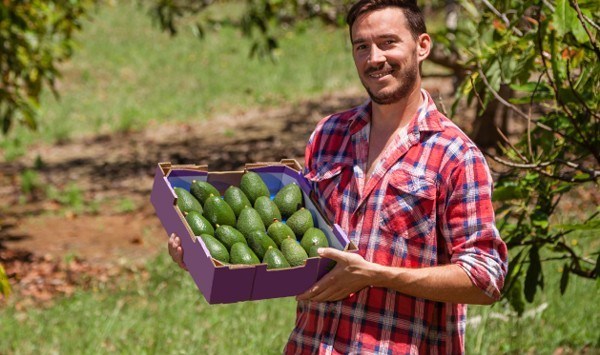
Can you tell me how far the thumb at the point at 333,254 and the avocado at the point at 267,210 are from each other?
0.29 metres

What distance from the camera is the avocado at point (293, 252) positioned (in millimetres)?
2229

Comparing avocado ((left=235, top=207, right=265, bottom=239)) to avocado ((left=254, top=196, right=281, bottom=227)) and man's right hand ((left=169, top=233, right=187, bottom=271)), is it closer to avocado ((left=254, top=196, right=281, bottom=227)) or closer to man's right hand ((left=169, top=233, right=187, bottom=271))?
avocado ((left=254, top=196, right=281, bottom=227))

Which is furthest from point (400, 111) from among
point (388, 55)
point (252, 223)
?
point (252, 223)

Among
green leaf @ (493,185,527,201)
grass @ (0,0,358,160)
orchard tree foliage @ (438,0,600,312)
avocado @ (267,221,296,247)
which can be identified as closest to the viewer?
avocado @ (267,221,296,247)

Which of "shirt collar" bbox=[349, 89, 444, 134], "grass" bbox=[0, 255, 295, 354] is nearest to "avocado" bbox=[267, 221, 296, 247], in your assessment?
"shirt collar" bbox=[349, 89, 444, 134]

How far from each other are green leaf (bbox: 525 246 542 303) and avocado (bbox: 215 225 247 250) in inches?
57.6

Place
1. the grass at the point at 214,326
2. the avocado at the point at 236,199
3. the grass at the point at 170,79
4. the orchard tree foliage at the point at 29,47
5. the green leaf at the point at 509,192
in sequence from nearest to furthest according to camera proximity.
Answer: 1. the avocado at the point at 236,199
2. the green leaf at the point at 509,192
3. the grass at the point at 214,326
4. the orchard tree foliage at the point at 29,47
5. the grass at the point at 170,79

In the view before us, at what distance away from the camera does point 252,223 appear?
7.75ft

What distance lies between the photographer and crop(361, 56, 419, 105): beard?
2.27 m

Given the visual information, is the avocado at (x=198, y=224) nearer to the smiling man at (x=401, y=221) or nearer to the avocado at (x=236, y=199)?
the avocado at (x=236, y=199)

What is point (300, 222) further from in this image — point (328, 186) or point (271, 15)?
point (271, 15)

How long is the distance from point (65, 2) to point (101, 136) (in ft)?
18.6

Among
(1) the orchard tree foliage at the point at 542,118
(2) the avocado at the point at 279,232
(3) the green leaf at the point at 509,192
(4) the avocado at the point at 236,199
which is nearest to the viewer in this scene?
(2) the avocado at the point at 279,232

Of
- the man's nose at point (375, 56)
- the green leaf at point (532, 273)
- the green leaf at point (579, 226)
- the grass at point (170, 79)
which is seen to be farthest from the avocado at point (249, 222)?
the grass at point (170, 79)
